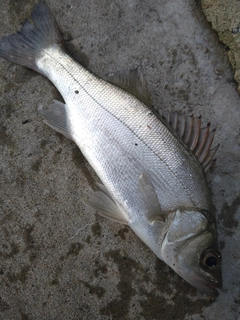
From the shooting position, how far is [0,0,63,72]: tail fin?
2.30 metres

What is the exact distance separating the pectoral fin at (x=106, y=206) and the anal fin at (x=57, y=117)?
448 millimetres

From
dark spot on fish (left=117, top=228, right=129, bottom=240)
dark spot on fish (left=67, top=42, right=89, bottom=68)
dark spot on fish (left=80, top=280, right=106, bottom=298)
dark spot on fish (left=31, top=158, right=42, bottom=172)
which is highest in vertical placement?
dark spot on fish (left=67, top=42, right=89, bottom=68)

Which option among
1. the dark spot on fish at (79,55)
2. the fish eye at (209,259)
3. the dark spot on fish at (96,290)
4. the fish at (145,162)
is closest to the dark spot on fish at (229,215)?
the fish at (145,162)

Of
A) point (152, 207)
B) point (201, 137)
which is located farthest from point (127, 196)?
point (201, 137)

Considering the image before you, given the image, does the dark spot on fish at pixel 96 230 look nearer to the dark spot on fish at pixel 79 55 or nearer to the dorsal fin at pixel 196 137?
the dorsal fin at pixel 196 137

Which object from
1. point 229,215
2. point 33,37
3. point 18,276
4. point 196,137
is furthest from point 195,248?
point 33,37

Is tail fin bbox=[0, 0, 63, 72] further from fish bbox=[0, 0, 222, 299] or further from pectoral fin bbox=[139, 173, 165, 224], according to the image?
pectoral fin bbox=[139, 173, 165, 224]

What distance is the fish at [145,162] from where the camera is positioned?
1867mm

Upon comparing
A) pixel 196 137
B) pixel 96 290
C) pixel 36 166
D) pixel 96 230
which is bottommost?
pixel 96 290

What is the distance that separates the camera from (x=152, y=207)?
6.40 ft

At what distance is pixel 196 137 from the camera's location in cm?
200

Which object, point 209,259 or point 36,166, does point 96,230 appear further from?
point 209,259

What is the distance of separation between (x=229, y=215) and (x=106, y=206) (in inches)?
34.0

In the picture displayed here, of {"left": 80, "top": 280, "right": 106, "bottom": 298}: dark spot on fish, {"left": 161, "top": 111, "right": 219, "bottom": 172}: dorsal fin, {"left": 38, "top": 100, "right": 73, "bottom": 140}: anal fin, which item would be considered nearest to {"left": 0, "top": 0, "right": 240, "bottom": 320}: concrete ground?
{"left": 80, "top": 280, "right": 106, "bottom": 298}: dark spot on fish
